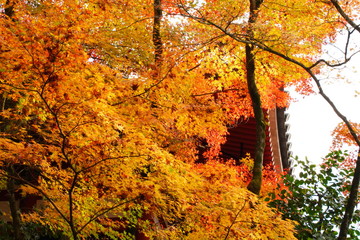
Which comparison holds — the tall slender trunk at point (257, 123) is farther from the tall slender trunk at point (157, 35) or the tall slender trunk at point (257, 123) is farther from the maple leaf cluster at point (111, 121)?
the tall slender trunk at point (157, 35)

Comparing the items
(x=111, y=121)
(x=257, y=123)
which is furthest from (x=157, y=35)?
(x=111, y=121)

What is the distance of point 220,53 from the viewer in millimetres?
13570

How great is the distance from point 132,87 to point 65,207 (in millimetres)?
3295

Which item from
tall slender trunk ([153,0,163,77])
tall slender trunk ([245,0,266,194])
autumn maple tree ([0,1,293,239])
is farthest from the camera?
tall slender trunk ([153,0,163,77])

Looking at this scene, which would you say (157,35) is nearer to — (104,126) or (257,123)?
(257,123)

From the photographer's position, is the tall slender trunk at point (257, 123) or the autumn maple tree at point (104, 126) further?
the tall slender trunk at point (257, 123)

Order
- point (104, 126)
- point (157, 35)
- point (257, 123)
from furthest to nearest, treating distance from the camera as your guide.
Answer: point (157, 35) < point (257, 123) < point (104, 126)

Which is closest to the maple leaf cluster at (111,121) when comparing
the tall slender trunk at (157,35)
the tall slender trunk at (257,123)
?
the tall slender trunk at (157,35)

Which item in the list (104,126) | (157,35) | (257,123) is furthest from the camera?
(157,35)

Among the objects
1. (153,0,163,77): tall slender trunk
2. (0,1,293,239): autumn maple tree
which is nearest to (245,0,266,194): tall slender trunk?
(0,1,293,239): autumn maple tree

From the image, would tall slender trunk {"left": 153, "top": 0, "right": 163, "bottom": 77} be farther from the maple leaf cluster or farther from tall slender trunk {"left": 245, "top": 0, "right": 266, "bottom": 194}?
tall slender trunk {"left": 245, "top": 0, "right": 266, "bottom": 194}

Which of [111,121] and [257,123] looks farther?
[257,123]

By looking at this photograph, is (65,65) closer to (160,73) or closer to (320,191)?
(160,73)

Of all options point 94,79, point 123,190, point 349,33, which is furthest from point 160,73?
point 349,33
